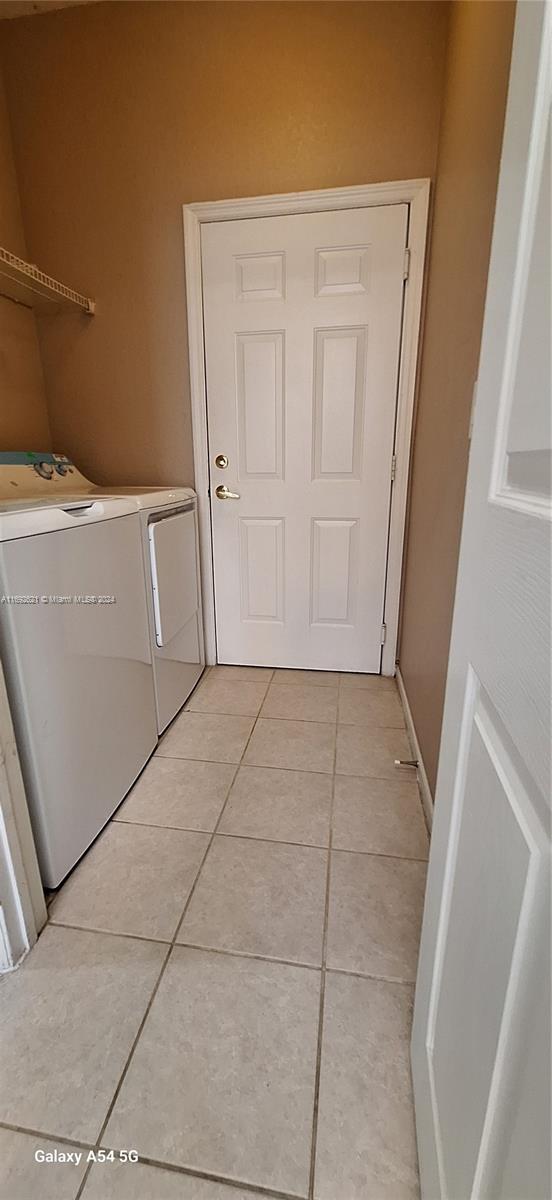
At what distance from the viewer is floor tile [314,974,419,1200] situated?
71 cm

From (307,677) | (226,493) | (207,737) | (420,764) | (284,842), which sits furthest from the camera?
(307,677)

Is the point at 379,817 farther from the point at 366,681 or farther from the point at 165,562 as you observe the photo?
the point at 165,562

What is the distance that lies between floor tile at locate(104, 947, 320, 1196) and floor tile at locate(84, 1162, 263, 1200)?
0.02 meters

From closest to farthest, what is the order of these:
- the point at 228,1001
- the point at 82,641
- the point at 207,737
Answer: the point at 228,1001 < the point at 82,641 < the point at 207,737

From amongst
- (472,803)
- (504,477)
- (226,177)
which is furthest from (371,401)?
(472,803)

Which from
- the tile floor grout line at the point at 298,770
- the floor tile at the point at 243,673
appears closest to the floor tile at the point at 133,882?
the tile floor grout line at the point at 298,770

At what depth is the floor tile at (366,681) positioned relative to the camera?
7.33 ft

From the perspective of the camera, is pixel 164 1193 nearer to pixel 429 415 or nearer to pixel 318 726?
Result: pixel 318 726

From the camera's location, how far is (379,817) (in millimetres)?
1428

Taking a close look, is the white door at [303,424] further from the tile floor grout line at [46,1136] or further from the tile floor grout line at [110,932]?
the tile floor grout line at [46,1136]

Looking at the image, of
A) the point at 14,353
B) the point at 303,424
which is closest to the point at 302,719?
the point at 303,424

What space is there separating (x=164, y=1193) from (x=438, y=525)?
152 cm

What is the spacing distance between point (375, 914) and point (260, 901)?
10.8 inches

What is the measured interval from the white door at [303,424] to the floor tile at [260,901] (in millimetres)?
1181
